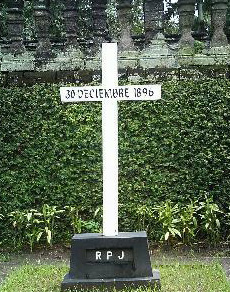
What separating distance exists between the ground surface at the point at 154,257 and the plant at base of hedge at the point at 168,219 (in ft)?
0.72

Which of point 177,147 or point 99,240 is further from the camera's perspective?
point 177,147

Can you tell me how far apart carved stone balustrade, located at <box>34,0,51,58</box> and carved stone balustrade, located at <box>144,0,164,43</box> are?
1262mm

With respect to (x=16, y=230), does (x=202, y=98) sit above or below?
above

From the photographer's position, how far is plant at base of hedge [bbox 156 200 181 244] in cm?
721

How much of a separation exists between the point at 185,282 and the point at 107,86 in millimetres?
2007

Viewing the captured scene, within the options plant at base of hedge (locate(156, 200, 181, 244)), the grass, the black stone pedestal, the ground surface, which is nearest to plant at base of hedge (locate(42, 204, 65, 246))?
the ground surface

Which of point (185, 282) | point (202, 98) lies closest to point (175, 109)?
point (202, 98)

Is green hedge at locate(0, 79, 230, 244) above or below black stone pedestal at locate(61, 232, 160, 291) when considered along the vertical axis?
above

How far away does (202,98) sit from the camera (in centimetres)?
735

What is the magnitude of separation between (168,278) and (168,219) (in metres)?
1.32

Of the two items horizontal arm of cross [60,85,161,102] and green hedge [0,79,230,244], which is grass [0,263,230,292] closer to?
green hedge [0,79,230,244]

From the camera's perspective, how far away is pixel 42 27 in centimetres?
779

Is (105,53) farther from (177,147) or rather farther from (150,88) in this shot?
(177,147)

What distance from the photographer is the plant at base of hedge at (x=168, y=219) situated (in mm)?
7207
